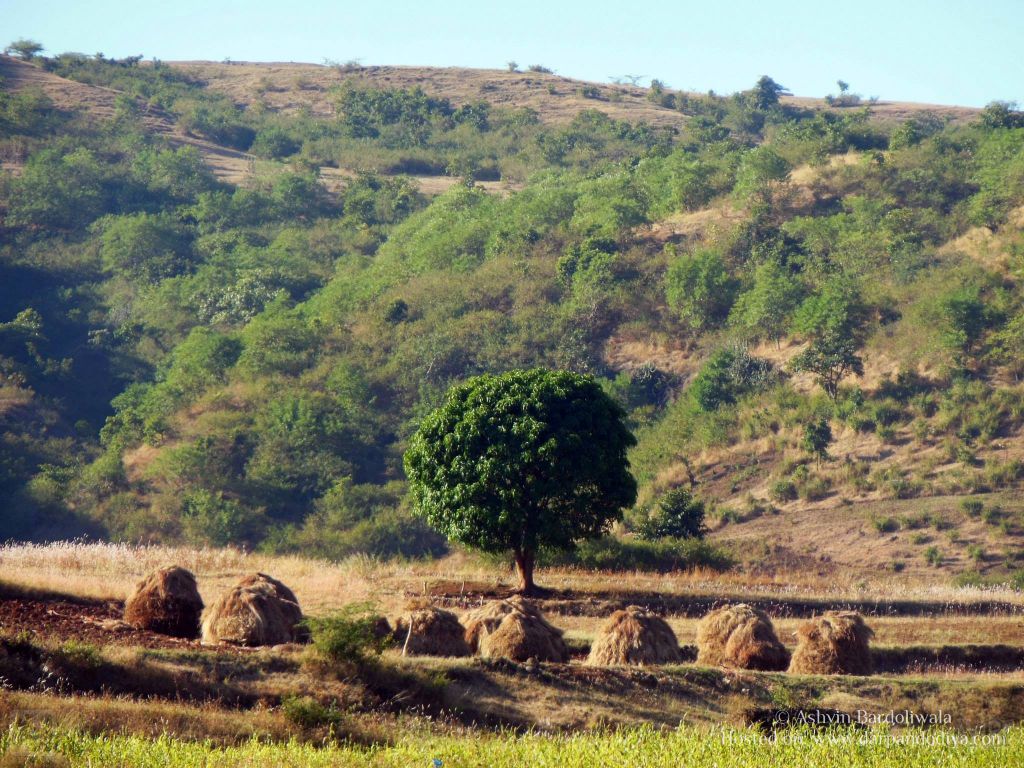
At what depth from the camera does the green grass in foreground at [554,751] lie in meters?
11.5

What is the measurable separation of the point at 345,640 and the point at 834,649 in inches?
316

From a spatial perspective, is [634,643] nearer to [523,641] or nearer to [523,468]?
[523,641]

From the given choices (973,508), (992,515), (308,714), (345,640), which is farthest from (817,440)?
(308,714)

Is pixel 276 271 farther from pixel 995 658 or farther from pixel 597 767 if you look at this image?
pixel 597 767

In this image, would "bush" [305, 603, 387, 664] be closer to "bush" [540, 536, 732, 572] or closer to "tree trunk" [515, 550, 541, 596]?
"tree trunk" [515, 550, 541, 596]

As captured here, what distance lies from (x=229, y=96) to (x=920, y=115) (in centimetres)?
6887

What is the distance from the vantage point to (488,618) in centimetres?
1911

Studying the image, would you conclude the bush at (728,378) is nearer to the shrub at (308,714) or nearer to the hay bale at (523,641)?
the hay bale at (523,641)

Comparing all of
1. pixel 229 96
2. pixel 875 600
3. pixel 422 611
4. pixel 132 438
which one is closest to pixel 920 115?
pixel 229 96

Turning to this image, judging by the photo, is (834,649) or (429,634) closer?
(429,634)

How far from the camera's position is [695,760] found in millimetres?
12648

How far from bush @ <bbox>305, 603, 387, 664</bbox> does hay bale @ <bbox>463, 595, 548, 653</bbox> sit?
2.78 metres

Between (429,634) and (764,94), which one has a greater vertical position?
(764,94)

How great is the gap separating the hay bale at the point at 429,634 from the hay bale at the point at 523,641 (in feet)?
1.40
